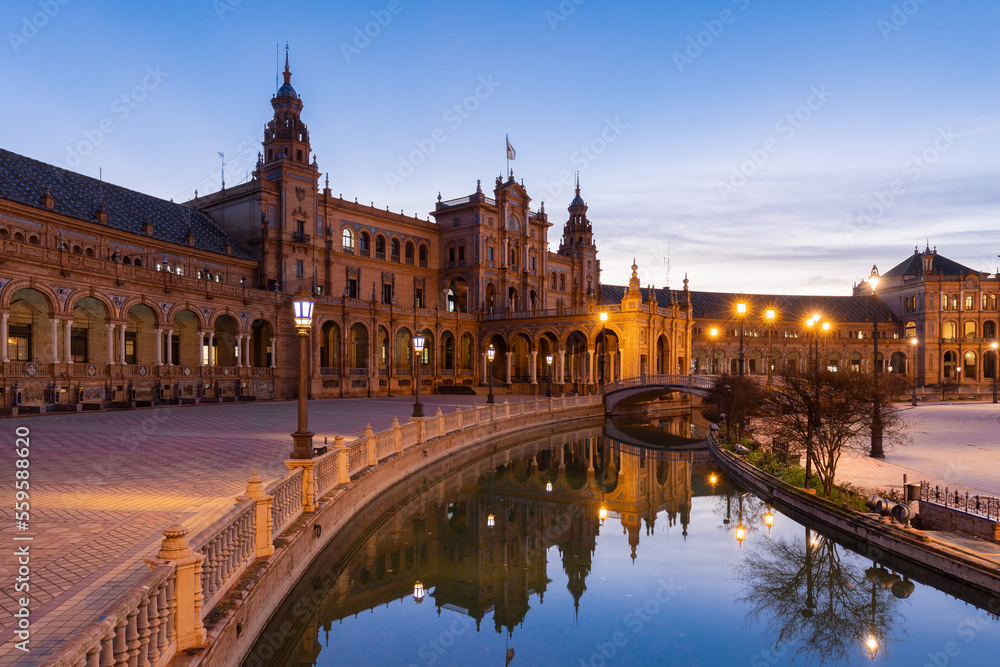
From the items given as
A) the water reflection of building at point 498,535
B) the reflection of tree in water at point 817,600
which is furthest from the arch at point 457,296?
the reflection of tree in water at point 817,600

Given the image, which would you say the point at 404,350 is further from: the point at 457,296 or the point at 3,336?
the point at 3,336

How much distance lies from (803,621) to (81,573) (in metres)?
11.3

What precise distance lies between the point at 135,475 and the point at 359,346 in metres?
35.6

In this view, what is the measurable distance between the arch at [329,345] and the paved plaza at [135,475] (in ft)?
56.5

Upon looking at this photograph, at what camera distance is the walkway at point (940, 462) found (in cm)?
1592

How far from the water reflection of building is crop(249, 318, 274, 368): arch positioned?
23.2 meters

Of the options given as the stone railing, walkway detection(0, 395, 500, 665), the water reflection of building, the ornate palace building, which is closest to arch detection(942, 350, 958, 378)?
the ornate palace building

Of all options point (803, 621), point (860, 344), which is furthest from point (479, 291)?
point (860, 344)

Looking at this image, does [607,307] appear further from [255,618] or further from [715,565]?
[255,618]

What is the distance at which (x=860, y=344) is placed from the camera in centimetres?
7738

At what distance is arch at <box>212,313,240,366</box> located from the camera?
39.5 m

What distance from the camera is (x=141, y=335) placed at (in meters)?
34.8

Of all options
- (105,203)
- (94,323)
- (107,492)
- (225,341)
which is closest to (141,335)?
(94,323)

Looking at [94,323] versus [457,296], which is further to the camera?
[457,296]
